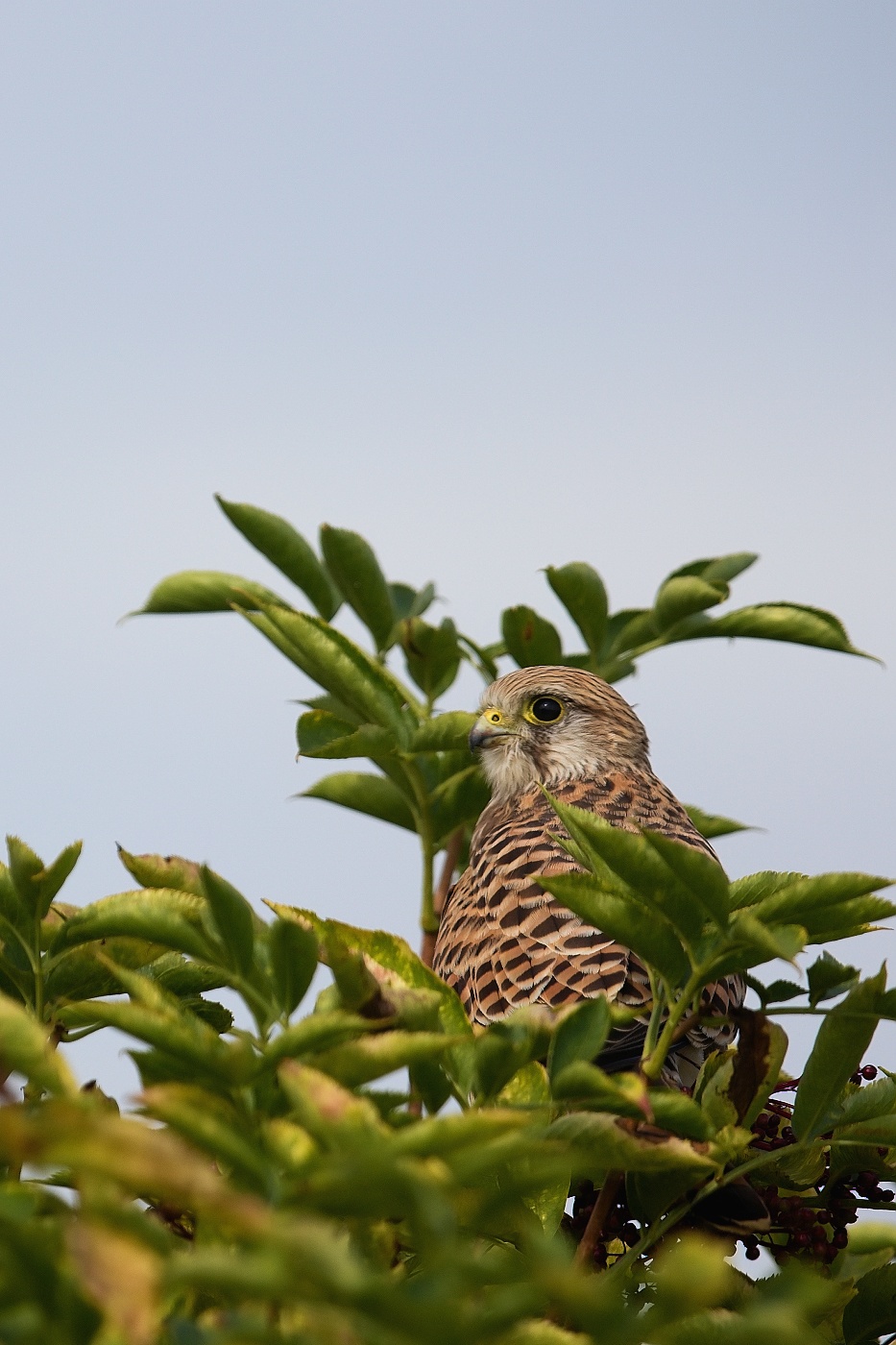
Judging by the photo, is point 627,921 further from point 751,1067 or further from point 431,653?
point 431,653

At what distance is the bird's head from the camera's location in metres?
5.72

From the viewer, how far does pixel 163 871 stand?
234 cm

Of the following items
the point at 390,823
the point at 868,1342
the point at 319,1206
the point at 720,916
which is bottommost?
the point at 319,1206

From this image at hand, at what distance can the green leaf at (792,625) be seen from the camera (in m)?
3.57

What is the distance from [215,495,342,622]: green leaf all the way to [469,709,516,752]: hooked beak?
2226 millimetres

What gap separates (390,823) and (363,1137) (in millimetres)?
2133

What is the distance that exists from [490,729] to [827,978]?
3579mm

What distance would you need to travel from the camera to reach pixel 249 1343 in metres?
1.04

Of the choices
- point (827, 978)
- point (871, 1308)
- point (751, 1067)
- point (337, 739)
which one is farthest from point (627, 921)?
point (337, 739)

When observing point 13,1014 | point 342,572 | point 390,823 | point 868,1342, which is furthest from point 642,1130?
point 342,572

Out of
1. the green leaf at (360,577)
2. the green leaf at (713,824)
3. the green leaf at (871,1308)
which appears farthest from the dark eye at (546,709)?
the green leaf at (871,1308)

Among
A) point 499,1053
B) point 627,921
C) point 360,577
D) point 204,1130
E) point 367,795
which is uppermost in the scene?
point 360,577

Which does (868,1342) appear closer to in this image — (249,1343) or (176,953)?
(176,953)

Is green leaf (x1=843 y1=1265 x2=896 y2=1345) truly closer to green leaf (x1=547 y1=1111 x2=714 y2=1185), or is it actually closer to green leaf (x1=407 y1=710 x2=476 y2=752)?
green leaf (x1=547 y1=1111 x2=714 y2=1185)
